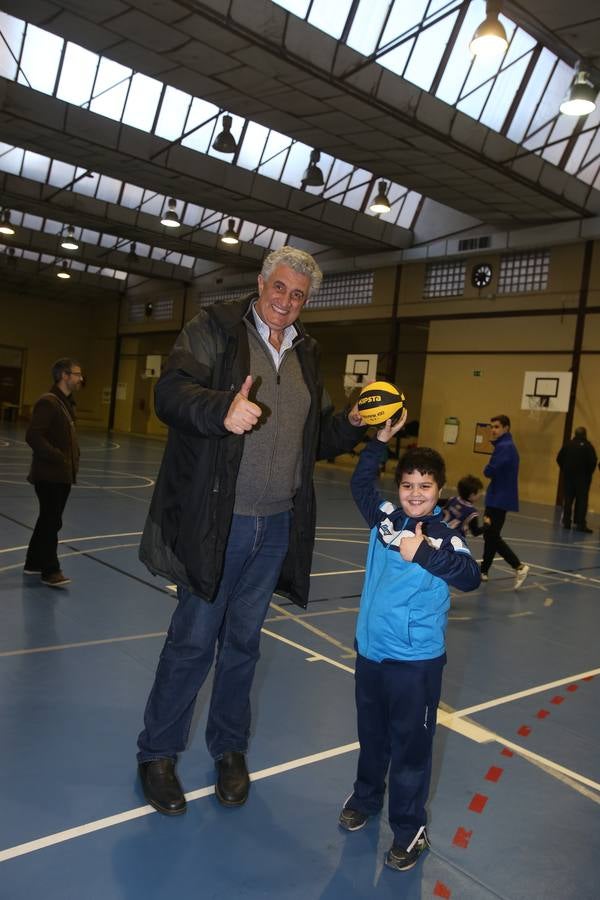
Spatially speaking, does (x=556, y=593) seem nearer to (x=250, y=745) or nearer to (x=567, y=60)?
(x=250, y=745)

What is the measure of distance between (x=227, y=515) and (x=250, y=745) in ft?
4.57

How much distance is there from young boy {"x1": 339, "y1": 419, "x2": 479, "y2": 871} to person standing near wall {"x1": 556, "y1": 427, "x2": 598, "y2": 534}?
11.5 m

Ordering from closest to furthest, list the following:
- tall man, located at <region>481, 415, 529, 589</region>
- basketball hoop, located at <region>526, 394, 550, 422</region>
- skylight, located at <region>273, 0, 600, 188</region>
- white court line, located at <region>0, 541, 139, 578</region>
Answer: white court line, located at <region>0, 541, 139, 578</region>, tall man, located at <region>481, 415, 529, 589</region>, skylight, located at <region>273, 0, 600, 188</region>, basketball hoop, located at <region>526, 394, 550, 422</region>

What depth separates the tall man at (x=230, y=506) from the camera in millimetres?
2711

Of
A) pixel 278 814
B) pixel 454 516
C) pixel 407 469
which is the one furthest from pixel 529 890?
pixel 454 516

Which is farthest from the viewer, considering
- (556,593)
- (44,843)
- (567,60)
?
(567,60)

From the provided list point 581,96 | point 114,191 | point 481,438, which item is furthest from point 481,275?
point 114,191

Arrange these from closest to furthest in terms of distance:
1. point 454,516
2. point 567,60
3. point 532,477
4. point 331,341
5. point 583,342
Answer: point 454,516, point 567,60, point 583,342, point 532,477, point 331,341

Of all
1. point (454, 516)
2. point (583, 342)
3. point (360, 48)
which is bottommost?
point (454, 516)

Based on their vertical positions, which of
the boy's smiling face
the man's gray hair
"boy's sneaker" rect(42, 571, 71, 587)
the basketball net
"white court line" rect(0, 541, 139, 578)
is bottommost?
"white court line" rect(0, 541, 139, 578)

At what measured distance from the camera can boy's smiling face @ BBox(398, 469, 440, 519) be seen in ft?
8.79

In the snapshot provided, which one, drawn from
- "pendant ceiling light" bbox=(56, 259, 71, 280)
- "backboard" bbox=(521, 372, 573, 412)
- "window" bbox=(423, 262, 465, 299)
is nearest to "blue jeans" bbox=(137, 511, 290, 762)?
"backboard" bbox=(521, 372, 573, 412)

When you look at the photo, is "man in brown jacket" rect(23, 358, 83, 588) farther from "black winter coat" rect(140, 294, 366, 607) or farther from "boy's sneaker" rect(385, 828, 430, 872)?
"boy's sneaker" rect(385, 828, 430, 872)

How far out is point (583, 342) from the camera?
670 inches
